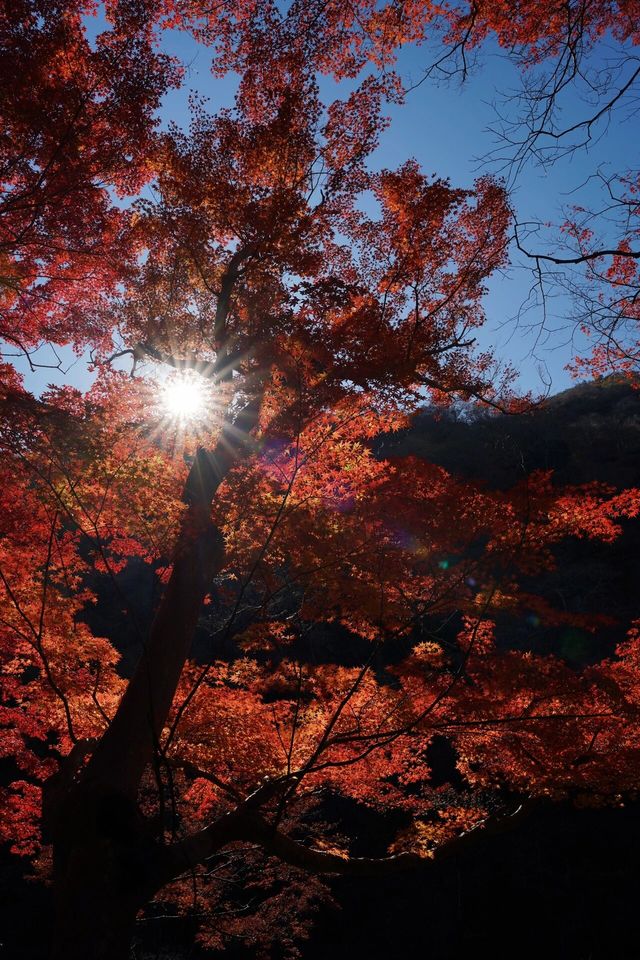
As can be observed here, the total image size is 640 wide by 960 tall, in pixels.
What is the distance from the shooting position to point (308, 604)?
6.92m

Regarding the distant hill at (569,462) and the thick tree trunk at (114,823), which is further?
the distant hill at (569,462)

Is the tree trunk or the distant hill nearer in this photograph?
the tree trunk

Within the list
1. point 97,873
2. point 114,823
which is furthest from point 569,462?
point 97,873

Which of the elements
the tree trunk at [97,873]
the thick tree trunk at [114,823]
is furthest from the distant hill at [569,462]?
the tree trunk at [97,873]

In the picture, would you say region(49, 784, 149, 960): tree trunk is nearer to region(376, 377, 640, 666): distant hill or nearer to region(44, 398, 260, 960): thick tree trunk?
region(44, 398, 260, 960): thick tree trunk

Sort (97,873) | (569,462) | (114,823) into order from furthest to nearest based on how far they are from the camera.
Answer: (569,462)
(114,823)
(97,873)

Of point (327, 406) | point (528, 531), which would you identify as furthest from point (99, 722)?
point (528, 531)

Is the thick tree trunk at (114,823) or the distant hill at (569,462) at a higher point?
the distant hill at (569,462)

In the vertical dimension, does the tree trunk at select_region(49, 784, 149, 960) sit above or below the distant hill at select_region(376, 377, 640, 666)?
below

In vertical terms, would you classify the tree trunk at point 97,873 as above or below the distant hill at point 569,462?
below

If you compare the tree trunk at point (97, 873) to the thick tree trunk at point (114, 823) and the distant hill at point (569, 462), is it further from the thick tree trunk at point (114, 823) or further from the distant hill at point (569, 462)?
the distant hill at point (569, 462)

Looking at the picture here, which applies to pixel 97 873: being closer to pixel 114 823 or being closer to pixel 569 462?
pixel 114 823

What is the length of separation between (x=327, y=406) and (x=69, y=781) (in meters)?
4.99

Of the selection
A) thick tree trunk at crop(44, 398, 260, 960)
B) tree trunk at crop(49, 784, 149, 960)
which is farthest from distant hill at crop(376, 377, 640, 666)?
tree trunk at crop(49, 784, 149, 960)
